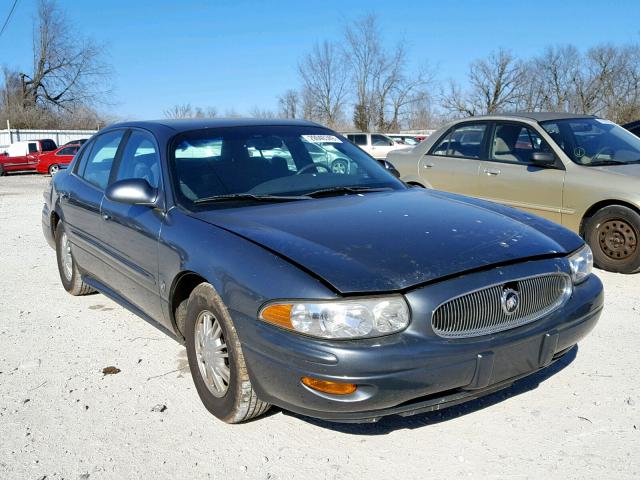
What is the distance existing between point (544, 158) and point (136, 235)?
4342 mm

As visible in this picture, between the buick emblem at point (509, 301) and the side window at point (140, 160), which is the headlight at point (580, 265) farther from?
the side window at point (140, 160)

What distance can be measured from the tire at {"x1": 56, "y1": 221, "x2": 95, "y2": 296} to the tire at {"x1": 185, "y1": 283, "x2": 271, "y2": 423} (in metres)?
2.40

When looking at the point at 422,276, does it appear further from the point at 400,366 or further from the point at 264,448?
the point at 264,448

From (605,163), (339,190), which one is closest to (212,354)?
(339,190)

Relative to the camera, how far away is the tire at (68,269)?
5.30 meters

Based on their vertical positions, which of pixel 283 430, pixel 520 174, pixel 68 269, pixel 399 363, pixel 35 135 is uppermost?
pixel 35 135

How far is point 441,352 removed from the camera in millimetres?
2457

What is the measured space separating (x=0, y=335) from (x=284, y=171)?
2.46 metres

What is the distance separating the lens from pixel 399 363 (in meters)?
2.41

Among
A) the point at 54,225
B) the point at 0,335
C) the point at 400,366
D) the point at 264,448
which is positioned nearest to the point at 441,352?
the point at 400,366

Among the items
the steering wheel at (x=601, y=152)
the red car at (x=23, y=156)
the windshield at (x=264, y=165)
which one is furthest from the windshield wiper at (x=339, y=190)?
the red car at (x=23, y=156)

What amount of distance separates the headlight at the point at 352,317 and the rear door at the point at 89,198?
2283 mm

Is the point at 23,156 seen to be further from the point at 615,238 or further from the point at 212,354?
the point at 212,354

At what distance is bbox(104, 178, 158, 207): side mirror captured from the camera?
353 centimetres
